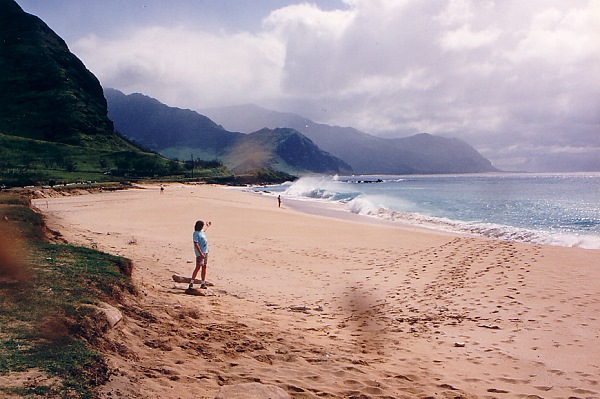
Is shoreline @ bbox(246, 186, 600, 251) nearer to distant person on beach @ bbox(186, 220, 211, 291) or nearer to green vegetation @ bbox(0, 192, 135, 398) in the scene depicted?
distant person on beach @ bbox(186, 220, 211, 291)

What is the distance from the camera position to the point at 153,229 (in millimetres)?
19500

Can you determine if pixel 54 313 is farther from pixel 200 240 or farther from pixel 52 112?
pixel 52 112

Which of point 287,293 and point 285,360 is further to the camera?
point 287,293

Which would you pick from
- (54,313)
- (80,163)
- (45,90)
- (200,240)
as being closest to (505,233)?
(200,240)

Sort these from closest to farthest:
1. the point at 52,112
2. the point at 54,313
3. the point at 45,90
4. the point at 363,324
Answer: the point at 54,313 < the point at 363,324 < the point at 52,112 < the point at 45,90

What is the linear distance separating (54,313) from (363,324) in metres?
5.27

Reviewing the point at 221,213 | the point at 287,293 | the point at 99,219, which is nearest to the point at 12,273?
the point at 287,293

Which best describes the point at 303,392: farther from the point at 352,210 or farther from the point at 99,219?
the point at 352,210

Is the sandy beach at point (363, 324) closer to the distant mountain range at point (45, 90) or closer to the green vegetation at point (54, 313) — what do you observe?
the green vegetation at point (54, 313)

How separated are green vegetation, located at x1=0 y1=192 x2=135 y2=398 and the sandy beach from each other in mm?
313

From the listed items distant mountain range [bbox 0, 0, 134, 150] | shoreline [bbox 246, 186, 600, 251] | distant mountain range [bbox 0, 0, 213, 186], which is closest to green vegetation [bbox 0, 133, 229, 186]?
distant mountain range [bbox 0, 0, 213, 186]

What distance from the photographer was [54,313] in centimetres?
495

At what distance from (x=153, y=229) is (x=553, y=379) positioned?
58.5 ft

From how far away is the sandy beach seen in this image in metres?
4.90
